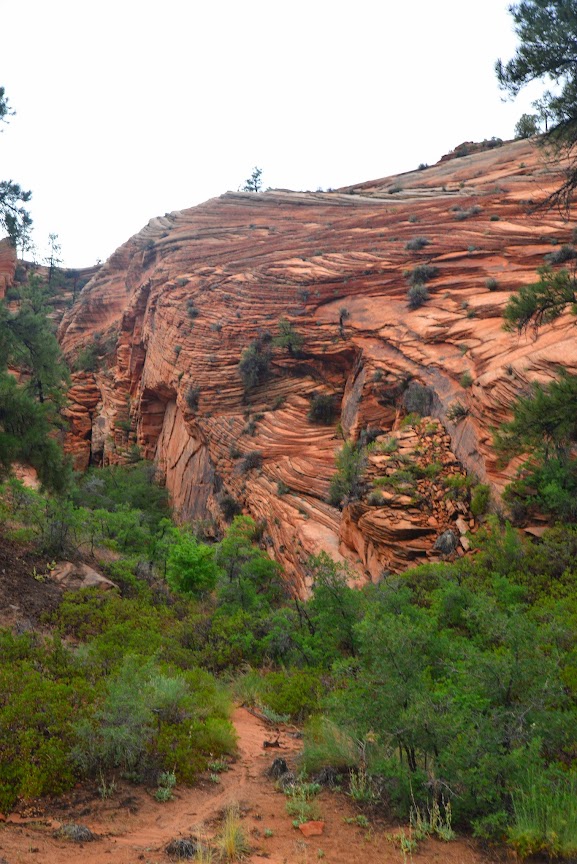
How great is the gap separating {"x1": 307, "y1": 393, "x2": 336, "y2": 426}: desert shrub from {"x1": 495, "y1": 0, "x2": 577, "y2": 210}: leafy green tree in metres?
12.8

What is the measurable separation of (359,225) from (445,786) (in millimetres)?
23657

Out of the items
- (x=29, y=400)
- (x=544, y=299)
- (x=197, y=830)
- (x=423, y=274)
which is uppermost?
Result: (x=423, y=274)

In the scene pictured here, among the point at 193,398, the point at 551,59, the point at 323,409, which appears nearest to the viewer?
the point at 551,59

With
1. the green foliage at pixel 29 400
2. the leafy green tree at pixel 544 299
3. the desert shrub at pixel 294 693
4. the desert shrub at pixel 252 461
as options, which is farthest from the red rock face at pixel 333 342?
the green foliage at pixel 29 400

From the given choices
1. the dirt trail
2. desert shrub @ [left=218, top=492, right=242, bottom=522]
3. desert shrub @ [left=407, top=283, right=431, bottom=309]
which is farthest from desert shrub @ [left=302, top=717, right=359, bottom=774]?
desert shrub @ [left=218, top=492, right=242, bottom=522]

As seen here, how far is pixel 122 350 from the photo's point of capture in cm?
3703

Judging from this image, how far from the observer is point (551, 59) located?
8664 mm

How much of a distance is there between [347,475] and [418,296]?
6568 mm

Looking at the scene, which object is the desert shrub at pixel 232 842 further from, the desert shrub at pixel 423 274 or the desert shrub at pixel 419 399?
the desert shrub at pixel 423 274

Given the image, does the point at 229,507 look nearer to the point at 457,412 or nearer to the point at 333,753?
the point at 457,412

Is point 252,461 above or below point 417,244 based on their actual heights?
below

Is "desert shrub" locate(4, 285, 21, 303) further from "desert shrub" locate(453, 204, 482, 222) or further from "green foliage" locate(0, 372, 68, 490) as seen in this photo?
"desert shrub" locate(453, 204, 482, 222)

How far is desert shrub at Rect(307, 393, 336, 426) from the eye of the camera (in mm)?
21359

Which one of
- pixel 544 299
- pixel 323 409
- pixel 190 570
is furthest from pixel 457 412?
pixel 190 570
